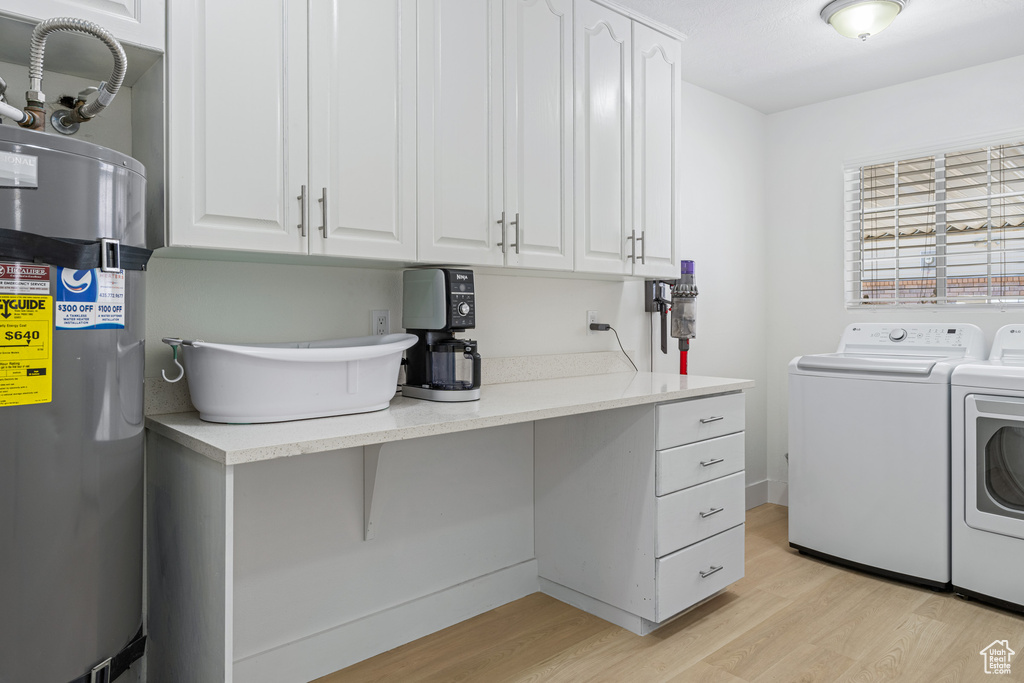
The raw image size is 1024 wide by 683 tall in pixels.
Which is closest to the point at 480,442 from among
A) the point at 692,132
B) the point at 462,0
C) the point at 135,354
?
the point at 135,354

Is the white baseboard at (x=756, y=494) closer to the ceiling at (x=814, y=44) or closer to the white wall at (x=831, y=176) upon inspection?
the white wall at (x=831, y=176)

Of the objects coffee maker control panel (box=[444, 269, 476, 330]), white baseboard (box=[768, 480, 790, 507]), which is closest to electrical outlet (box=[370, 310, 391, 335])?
coffee maker control panel (box=[444, 269, 476, 330])

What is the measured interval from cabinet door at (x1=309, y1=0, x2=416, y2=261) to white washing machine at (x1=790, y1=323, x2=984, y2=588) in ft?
6.81

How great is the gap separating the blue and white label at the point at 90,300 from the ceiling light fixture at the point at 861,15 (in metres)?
2.65

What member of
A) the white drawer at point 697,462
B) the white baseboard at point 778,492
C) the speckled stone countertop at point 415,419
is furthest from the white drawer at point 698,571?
the white baseboard at point 778,492

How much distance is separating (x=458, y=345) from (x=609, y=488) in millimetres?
814

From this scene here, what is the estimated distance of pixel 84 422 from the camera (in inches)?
48.6

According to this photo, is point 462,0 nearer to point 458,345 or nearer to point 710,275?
point 458,345

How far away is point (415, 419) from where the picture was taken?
165cm

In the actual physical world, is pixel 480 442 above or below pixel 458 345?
below

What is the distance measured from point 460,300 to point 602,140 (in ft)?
3.08

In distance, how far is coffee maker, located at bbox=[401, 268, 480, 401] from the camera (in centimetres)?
196

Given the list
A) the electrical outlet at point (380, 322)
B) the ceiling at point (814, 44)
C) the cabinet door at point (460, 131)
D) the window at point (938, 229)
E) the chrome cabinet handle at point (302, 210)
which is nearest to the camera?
the chrome cabinet handle at point (302, 210)

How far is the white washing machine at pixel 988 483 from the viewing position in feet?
7.93
